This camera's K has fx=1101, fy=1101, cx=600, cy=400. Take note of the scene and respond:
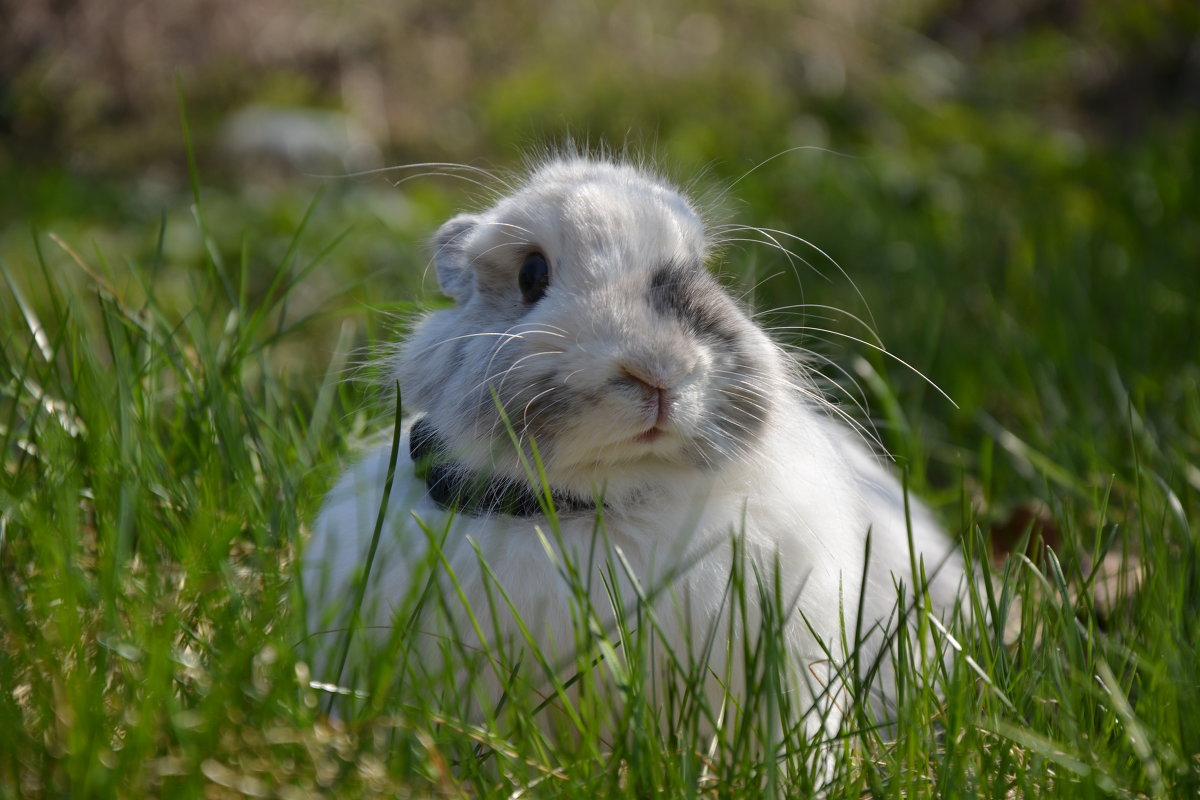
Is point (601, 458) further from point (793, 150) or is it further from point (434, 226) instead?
point (434, 226)

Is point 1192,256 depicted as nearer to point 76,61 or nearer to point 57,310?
point 57,310

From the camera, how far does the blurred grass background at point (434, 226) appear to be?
1.89 metres

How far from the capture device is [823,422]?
2330mm

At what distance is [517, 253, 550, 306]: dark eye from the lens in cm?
197

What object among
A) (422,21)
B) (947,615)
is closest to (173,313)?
(947,615)

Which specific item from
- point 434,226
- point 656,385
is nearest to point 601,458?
point 656,385

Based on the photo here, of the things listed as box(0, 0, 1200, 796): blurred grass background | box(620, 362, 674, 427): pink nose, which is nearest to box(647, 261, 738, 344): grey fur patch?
box(620, 362, 674, 427): pink nose

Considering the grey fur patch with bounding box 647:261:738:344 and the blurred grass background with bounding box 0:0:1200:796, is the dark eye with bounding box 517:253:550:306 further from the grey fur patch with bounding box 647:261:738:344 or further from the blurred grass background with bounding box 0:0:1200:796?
the blurred grass background with bounding box 0:0:1200:796

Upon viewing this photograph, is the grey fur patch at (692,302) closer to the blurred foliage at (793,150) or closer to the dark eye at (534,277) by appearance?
the dark eye at (534,277)

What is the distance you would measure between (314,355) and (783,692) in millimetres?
3407

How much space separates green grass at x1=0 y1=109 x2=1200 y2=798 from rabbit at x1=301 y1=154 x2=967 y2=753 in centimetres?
8

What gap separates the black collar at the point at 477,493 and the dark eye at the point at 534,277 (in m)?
0.30

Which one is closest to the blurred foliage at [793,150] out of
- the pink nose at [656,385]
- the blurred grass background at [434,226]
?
the blurred grass background at [434,226]

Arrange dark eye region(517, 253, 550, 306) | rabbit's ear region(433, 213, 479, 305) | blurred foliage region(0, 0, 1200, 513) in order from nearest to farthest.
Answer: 1. dark eye region(517, 253, 550, 306)
2. rabbit's ear region(433, 213, 479, 305)
3. blurred foliage region(0, 0, 1200, 513)
